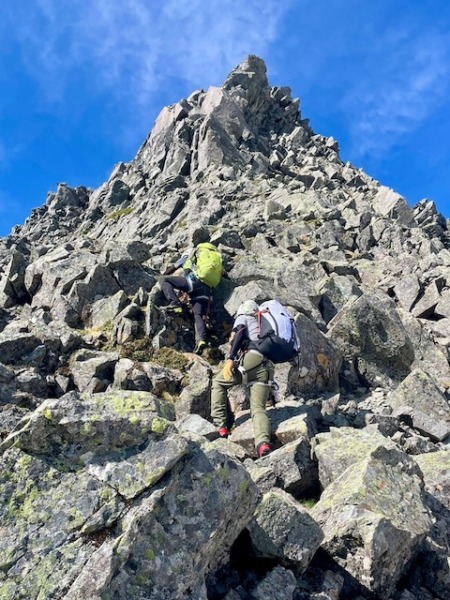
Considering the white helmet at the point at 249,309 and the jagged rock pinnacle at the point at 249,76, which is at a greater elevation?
the jagged rock pinnacle at the point at 249,76

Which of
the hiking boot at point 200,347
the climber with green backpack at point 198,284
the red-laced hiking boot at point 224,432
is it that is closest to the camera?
the red-laced hiking boot at point 224,432

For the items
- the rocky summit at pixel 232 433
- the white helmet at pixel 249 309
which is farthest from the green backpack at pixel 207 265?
the white helmet at pixel 249 309

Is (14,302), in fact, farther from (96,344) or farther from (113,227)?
(113,227)

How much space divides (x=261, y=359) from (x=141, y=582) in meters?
8.12

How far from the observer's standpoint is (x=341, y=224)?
40188mm

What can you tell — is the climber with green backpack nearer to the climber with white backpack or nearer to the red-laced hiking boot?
the climber with white backpack

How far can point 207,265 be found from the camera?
1997 cm

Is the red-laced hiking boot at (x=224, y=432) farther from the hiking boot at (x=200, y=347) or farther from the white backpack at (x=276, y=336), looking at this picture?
the hiking boot at (x=200, y=347)

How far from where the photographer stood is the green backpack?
19.9 meters

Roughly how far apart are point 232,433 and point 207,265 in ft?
28.6

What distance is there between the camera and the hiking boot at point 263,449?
36.7ft

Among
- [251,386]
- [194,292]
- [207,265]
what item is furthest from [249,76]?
[251,386]

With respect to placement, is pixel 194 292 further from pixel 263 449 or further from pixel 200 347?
pixel 263 449

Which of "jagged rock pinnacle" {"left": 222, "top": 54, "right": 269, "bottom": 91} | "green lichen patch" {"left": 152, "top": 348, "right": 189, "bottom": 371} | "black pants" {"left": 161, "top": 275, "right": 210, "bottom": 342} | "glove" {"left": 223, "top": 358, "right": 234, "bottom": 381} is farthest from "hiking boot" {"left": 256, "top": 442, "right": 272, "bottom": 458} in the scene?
"jagged rock pinnacle" {"left": 222, "top": 54, "right": 269, "bottom": 91}
